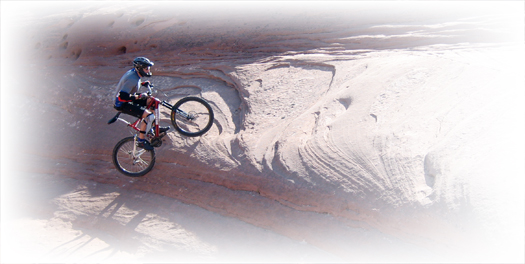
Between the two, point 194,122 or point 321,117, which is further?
point 194,122

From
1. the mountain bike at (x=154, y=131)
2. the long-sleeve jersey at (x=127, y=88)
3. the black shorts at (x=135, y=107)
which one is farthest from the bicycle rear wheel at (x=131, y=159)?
the long-sleeve jersey at (x=127, y=88)

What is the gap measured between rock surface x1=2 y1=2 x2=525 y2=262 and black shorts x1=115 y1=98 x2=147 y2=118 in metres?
0.97

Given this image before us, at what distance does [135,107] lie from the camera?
17.1 ft

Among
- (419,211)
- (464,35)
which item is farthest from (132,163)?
(464,35)

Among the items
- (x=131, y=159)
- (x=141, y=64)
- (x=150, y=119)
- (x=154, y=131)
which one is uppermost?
(x=141, y=64)

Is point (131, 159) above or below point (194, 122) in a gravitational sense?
below

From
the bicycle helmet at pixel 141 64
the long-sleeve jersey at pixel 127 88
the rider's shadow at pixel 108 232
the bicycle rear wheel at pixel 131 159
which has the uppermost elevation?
the bicycle helmet at pixel 141 64

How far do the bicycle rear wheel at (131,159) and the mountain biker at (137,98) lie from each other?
27cm

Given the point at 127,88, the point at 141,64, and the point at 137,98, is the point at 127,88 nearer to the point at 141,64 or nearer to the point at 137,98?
the point at 137,98

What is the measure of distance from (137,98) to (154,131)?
559 mm

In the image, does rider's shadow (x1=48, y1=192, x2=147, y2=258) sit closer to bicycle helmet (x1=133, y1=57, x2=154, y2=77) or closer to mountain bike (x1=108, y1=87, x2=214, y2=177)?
mountain bike (x1=108, y1=87, x2=214, y2=177)

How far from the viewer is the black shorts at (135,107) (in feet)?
17.0

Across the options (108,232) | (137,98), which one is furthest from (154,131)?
(108,232)

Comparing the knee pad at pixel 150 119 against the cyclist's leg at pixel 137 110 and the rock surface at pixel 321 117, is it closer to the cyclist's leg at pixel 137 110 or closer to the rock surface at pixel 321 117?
the cyclist's leg at pixel 137 110
